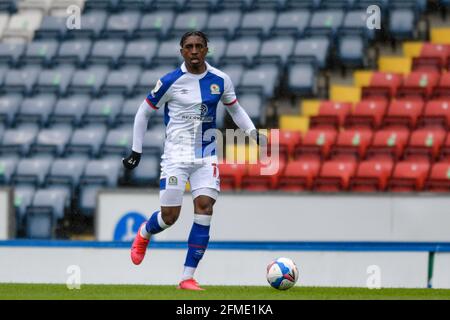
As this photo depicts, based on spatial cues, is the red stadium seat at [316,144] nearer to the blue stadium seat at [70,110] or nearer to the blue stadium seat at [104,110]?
the blue stadium seat at [104,110]

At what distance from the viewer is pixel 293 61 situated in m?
19.4

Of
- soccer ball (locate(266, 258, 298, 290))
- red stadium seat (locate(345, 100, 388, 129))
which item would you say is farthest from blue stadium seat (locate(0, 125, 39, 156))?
soccer ball (locate(266, 258, 298, 290))

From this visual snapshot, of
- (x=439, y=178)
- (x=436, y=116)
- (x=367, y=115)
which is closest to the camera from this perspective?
(x=439, y=178)

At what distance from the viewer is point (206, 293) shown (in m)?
10.6

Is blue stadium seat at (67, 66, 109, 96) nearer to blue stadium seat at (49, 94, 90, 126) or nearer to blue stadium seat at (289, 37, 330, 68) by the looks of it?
blue stadium seat at (49, 94, 90, 126)

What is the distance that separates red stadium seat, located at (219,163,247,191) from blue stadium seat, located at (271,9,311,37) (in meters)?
3.37

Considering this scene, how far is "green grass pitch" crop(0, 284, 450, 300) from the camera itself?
33.4 ft

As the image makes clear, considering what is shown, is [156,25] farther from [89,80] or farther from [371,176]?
[371,176]

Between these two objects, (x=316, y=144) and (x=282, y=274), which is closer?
(x=282, y=274)

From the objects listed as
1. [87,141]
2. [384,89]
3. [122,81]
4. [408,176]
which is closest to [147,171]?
[87,141]

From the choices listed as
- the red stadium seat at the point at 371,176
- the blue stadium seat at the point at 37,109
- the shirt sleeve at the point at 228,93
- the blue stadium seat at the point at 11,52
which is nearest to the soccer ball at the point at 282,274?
the shirt sleeve at the point at 228,93

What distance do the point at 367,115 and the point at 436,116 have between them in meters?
0.93
